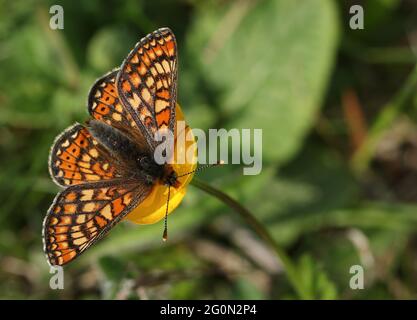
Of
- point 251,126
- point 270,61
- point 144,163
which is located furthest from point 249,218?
point 270,61

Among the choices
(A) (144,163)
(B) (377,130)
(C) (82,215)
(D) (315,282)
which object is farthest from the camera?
(B) (377,130)

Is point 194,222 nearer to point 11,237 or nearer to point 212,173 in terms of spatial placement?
point 212,173

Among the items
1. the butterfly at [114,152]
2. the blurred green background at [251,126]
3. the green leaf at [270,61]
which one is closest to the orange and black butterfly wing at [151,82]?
the butterfly at [114,152]

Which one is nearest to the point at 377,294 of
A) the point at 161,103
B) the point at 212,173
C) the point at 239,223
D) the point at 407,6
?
the point at 239,223

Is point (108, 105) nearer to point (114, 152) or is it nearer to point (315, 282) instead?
point (114, 152)

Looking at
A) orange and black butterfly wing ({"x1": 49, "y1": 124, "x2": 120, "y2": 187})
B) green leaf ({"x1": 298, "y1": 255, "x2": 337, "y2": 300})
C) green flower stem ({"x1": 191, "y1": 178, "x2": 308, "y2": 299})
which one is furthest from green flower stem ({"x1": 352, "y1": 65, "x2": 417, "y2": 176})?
orange and black butterfly wing ({"x1": 49, "y1": 124, "x2": 120, "y2": 187})
